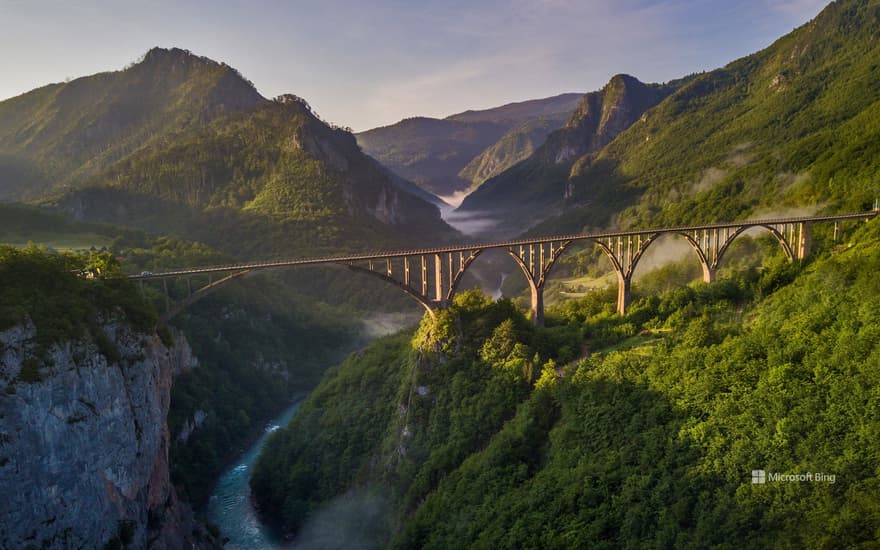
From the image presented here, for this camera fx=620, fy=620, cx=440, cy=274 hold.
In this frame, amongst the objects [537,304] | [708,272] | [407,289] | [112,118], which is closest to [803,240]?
[708,272]

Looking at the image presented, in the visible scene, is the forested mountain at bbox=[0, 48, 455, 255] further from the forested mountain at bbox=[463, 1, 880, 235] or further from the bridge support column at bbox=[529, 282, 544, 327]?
the bridge support column at bbox=[529, 282, 544, 327]

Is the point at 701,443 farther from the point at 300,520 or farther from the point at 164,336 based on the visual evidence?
the point at 164,336

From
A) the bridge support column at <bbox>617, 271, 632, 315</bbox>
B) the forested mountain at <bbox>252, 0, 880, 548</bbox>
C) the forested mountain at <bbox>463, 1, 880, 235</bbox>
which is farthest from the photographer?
the forested mountain at <bbox>463, 1, 880, 235</bbox>

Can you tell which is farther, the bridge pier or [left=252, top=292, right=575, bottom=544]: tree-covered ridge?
the bridge pier

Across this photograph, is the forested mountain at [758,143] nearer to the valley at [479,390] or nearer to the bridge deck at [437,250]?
the valley at [479,390]

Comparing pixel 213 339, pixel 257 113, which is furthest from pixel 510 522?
pixel 257 113

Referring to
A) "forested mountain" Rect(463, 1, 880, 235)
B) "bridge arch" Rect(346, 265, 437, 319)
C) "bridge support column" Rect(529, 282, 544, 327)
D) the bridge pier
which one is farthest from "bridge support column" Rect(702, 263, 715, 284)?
"bridge arch" Rect(346, 265, 437, 319)
